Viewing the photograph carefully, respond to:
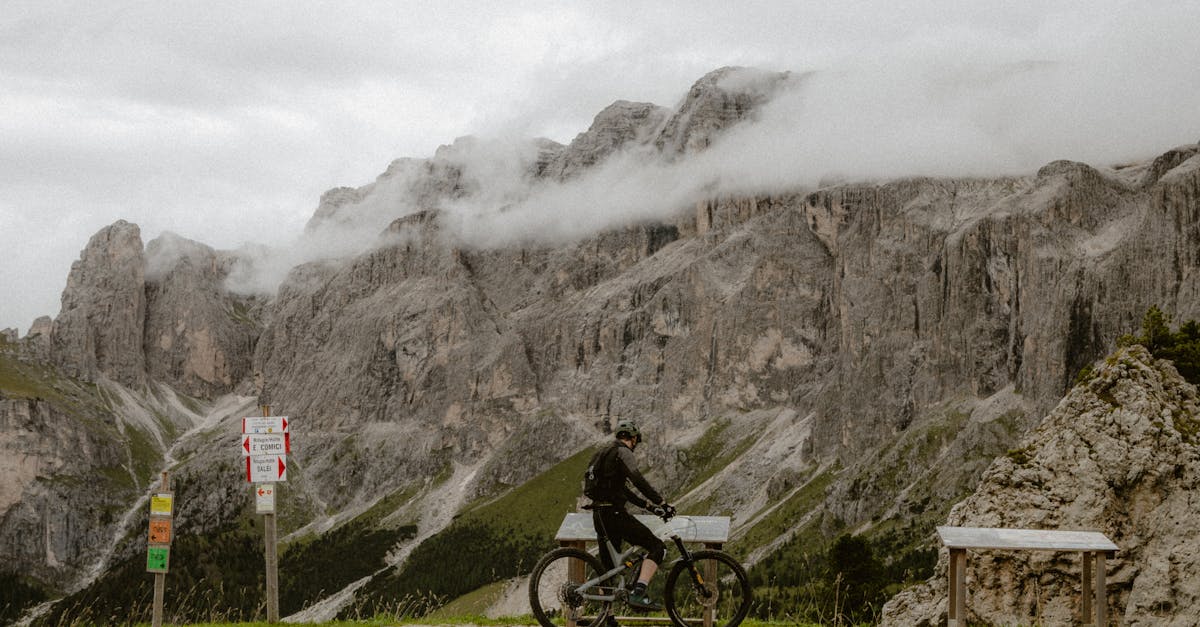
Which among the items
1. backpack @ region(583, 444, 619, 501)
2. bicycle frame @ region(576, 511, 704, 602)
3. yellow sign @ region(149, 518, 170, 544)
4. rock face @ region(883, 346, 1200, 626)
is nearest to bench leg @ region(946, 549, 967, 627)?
rock face @ region(883, 346, 1200, 626)

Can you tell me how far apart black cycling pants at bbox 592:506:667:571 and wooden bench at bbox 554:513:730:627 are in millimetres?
657

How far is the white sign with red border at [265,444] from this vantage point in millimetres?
26891

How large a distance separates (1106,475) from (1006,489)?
2141mm

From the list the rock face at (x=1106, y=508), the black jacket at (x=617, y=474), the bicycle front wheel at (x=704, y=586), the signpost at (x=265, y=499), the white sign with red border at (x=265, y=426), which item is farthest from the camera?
the white sign with red border at (x=265, y=426)

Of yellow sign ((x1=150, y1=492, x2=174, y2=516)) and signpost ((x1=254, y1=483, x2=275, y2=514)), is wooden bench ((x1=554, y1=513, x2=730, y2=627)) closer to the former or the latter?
signpost ((x1=254, y1=483, x2=275, y2=514))

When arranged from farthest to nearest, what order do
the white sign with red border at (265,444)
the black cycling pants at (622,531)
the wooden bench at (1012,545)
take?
the white sign with red border at (265,444)
the black cycling pants at (622,531)
the wooden bench at (1012,545)

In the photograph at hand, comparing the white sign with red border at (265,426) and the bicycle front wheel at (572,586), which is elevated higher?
the white sign with red border at (265,426)

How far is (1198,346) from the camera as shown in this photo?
65.9m

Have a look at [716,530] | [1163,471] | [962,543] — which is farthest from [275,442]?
[1163,471]

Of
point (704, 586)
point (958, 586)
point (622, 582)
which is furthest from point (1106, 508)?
point (622, 582)

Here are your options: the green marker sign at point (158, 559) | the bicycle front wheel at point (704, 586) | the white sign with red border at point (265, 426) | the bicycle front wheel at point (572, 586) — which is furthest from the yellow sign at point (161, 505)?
the bicycle front wheel at point (704, 586)

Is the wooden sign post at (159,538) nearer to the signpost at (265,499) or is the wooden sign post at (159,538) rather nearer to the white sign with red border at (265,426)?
the signpost at (265,499)

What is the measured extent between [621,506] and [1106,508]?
10753mm

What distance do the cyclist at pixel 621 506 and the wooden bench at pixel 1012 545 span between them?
5.19 m
